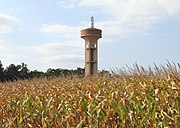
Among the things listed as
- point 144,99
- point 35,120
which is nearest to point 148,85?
point 144,99

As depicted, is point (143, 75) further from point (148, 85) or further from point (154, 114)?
point (154, 114)

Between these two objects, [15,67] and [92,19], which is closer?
[92,19]

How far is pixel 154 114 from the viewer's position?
2.82 m

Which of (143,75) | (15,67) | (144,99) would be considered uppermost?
(15,67)

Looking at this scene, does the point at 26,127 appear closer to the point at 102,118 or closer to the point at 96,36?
the point at 102,118

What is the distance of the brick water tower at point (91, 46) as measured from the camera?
18.0m

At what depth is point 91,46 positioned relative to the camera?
18.5 m

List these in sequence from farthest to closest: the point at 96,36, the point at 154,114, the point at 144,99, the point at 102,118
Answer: the point at 96,36 → the point at 144,99 → the point at 102,118 → the point at 154,114

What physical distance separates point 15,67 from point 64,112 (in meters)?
21.0

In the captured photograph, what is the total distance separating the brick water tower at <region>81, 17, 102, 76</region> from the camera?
1795cm

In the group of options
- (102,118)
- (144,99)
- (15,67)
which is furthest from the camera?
(15,67)

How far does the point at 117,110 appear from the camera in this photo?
3102mm

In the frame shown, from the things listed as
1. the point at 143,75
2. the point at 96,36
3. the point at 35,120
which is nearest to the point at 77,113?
the point at 35,120

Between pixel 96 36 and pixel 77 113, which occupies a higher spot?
pixel 96 36
